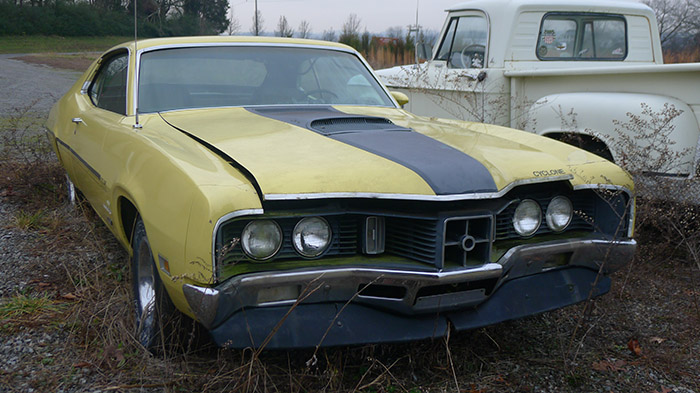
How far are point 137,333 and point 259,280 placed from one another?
876 mm

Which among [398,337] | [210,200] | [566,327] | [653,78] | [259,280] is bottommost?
[566,327]

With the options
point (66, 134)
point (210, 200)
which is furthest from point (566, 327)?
point (66, 134)

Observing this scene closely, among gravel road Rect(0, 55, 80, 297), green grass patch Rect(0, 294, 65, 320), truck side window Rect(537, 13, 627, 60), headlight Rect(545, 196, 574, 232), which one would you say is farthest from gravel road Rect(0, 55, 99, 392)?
truck side window Rect(537, 13, 627, 60)

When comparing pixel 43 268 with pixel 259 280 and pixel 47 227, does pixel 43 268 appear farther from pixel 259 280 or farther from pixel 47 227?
pixel 259 280

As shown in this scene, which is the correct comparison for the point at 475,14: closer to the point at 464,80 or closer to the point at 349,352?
the point at 464,80

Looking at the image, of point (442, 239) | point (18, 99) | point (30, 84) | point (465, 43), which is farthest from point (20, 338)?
point (30, 84)

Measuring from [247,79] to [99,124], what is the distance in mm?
863

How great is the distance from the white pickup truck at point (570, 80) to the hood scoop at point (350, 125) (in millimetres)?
1585

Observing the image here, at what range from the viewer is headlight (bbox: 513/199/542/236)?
258cm

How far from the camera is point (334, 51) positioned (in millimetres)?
4148

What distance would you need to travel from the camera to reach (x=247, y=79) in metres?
3.70

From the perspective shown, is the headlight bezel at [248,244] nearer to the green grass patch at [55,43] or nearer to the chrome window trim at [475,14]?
the chrome window trim at [475,14]

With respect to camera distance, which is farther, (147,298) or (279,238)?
(147,298)

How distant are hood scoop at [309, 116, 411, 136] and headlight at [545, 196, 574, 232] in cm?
78
